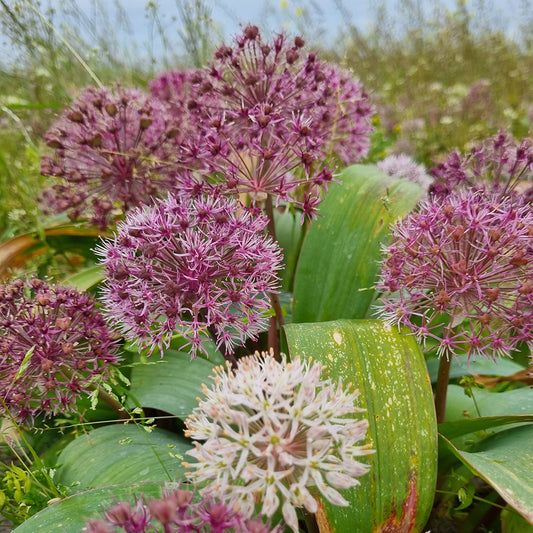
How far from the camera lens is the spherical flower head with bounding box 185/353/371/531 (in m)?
1.01

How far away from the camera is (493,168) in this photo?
96.3 inches

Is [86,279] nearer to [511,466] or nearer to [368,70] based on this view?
[511,466]

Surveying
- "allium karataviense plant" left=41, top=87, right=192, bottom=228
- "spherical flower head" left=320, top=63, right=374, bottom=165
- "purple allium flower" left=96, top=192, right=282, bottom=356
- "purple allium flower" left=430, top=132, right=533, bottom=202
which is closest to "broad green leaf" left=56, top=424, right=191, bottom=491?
"purple allium flower" left=96, top=192, right=282, bottom=356

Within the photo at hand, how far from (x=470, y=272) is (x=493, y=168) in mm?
1037

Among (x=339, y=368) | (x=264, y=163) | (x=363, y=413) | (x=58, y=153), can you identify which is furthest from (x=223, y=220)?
(x=58, y=153)

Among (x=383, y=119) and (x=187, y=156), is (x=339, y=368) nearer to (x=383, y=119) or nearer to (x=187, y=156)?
(x=187, y=156)

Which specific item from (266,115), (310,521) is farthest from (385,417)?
(266,115)

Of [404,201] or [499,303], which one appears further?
[404,201]

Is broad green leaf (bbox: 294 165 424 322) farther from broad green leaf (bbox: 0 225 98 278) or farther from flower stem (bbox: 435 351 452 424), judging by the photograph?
broad green leaf (bbox: 0 225 98 278)

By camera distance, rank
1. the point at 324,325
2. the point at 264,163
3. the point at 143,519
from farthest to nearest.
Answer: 1. the point at 264,163
2. the point at 324,325
3. the point at 143,519

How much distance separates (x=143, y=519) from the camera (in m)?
0.96

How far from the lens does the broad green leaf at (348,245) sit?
85.5 inches

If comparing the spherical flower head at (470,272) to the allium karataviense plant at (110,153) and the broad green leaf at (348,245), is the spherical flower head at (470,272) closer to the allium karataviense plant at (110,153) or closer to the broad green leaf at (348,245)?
the broad green leaf at (348,245)

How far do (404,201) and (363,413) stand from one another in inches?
40.2
